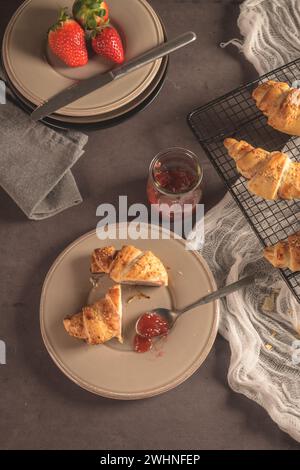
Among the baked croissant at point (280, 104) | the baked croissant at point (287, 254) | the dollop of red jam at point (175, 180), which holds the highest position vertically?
the baked croissant at point (280, 104)

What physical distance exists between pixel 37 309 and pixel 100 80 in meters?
0.77

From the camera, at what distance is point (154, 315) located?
207 centimetres

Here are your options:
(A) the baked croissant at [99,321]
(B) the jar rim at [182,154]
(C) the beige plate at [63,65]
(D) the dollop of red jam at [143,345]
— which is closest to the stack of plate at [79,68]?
(C) the beige plate at [63,65]

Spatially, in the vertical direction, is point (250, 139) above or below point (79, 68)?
below

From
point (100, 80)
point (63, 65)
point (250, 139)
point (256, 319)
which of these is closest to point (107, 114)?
point (100, 80)

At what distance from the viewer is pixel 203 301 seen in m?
2.06

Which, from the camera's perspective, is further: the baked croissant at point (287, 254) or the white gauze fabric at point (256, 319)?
the white gauze fabric at point (256, 319)

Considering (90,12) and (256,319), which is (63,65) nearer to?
(90,12)

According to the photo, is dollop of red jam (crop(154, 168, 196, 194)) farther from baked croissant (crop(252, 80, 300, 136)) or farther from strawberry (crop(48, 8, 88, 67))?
strawberry (crop(48, 8, 88, 67))

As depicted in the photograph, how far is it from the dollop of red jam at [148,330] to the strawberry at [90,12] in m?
0.93

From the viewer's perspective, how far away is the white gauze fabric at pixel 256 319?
6.84 feet

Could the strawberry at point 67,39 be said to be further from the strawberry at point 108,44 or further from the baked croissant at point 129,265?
the baked croissant at point 129,265
